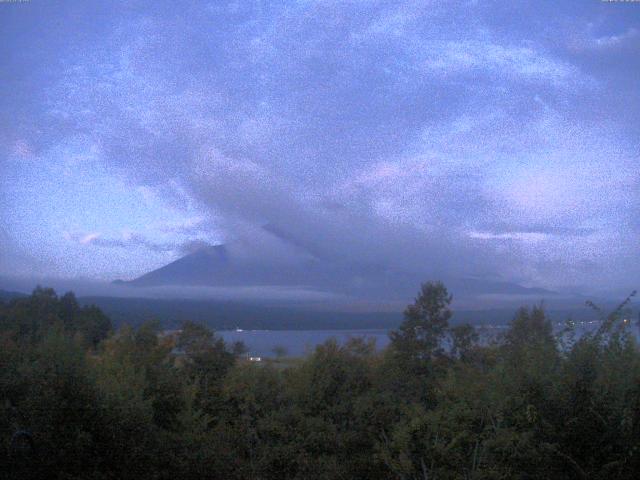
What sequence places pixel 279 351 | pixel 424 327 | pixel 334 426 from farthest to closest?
pixel 424 327
pixel 279 351
pixel 334 426

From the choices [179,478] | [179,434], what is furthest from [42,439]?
[179,434]

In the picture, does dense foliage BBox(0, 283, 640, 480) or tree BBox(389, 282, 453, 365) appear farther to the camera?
tree BBox(389, 282, 453, 365)

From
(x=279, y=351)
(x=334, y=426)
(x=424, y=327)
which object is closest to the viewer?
(x=334, y=426)

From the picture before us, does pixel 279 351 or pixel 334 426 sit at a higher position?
pixel 279 351

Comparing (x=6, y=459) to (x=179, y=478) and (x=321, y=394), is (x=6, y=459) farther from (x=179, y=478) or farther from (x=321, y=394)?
(x=321, y=394)

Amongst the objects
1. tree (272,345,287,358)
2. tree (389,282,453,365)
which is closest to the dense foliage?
tree (272,345,287,358)

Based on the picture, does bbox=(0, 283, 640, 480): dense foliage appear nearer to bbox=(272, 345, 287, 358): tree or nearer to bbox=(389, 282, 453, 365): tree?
bbox=(272, 345, 287, 358): tree

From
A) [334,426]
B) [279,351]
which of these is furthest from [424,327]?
[334,426]

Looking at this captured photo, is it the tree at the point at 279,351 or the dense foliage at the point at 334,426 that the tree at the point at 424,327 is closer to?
the tree at the point at 279,351

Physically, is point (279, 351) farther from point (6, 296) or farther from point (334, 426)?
point (6, 296)

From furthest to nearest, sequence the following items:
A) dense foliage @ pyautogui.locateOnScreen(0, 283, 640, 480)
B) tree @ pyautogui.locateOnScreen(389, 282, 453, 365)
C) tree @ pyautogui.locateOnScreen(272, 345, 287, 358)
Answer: tree @ pyautogui.locateOnScreen(389, 282, 453, 365)
tree @ pyautogui.locateOnScreen(272, 345, 287, 358)
dense foliage @ pyautogui.locateOnScreen(0, 283, 640, 480)

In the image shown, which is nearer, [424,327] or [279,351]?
[279,351]

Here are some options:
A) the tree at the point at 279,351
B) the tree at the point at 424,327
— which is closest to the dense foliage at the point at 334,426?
the tree at the point at 279,351

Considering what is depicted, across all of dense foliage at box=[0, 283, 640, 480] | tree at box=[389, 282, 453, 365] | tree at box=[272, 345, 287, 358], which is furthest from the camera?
tree at box=[389, 282, 453, 365]
